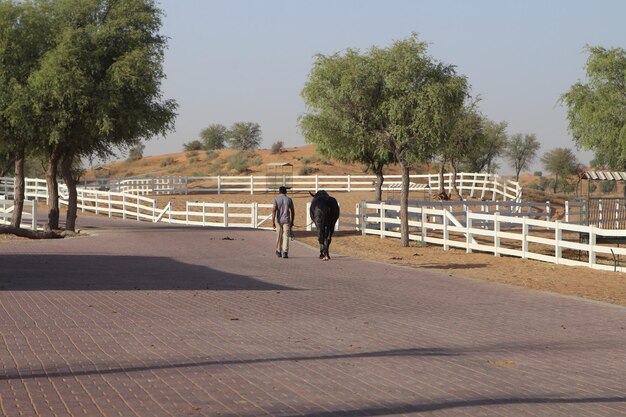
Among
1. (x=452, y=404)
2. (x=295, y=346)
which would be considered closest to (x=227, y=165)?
(x=295, y=346)

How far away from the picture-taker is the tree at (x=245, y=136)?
135 meters

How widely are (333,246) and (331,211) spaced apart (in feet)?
23.2

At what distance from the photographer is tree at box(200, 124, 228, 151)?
138 meters

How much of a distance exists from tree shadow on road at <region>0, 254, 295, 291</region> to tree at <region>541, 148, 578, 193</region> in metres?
83.9

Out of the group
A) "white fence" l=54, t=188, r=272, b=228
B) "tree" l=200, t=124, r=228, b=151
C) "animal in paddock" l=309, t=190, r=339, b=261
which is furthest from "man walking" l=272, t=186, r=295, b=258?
"tree" l=200, t=124, r=228, b=151

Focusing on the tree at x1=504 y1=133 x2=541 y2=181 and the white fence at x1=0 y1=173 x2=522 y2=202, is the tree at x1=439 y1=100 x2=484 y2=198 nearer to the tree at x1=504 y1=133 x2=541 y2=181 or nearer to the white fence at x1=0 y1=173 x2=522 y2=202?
the white fence at x1=0 y1=173 x2=522 y2=202

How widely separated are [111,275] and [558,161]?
9135cm

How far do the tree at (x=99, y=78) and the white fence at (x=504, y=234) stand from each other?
8.95 meters

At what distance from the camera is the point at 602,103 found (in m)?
39.8

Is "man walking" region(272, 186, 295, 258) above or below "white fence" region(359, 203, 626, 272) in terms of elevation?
above

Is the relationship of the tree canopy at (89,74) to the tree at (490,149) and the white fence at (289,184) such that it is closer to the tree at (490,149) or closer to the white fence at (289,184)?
the white fence at (289,184)

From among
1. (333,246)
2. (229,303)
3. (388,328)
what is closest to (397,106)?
(333,246)

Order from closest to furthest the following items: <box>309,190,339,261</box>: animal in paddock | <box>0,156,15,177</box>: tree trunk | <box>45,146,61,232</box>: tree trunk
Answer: <box>309,190,339,261</box>: animal in paddock, <box>45,146,61,232</box>: tree trunk, <box>0,156,15,177</box>: tree trunk

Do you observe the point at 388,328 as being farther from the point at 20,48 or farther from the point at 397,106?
the point at 20,48
